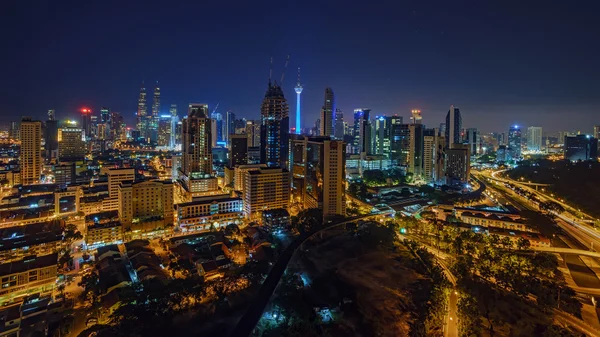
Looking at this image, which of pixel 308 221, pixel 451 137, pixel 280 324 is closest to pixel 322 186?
pixel 308 221

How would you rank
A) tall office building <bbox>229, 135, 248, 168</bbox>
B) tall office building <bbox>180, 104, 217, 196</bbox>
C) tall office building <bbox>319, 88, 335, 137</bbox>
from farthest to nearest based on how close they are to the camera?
1. tall office building <bbox>319, 88, 335, 137</bbox>
2. tall office building <bbox>229, 135, 248, 168</bbox>
3. tall office building <bbox>180, 104, 217, 196</bbox>

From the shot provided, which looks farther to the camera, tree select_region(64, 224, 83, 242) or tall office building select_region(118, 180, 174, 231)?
tall office building select_region(118, 180, 174, 231)

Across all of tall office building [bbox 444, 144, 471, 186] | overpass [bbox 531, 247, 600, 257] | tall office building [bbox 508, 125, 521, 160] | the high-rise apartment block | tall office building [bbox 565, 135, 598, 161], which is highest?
tall office building [bbox 508, 125, 521, 160]

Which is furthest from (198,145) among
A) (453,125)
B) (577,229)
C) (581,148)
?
(581,148)

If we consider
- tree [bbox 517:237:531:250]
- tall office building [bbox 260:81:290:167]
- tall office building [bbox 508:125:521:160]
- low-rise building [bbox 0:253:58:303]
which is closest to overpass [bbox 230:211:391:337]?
low-rise building [bbox 0:253:58:303]

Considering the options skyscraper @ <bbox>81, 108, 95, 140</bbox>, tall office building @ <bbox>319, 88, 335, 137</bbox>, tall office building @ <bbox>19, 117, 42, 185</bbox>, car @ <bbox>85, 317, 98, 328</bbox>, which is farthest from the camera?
skyscraper @ <bbox>81, 108, 95, 140</bbox>

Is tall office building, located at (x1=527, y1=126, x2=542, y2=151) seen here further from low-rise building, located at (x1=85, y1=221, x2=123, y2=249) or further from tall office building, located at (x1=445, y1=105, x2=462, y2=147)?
low-rise building, located at (x1=85, y1=221, x2=123, y2=249)

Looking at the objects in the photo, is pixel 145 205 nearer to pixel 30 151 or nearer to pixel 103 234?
pixel 103 234
